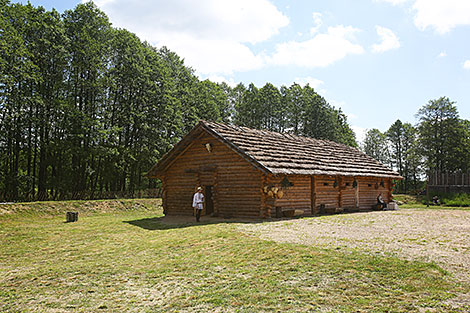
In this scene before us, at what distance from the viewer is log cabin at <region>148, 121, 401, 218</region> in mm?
17641

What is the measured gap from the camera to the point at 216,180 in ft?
63.0

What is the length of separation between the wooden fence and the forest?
70.2 ft

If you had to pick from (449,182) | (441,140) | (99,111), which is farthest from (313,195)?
(441,140)

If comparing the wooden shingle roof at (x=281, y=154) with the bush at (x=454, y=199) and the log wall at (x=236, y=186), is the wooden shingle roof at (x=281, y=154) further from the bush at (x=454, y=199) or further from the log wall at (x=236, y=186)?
the bush at (x=454, y=199)

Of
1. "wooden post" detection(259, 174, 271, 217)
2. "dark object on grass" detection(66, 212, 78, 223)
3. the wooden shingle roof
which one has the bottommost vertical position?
"dark object on grass" detection(66, 212, 78, 223)

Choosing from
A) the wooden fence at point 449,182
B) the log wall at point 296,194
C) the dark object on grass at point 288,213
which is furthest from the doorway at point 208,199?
the wooden fence at point 449,182

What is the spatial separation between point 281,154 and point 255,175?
301 cm

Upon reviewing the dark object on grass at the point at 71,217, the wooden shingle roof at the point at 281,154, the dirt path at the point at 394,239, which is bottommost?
the dark object on grass at the point at 71,217

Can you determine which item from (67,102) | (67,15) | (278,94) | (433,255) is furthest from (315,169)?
(278,94)

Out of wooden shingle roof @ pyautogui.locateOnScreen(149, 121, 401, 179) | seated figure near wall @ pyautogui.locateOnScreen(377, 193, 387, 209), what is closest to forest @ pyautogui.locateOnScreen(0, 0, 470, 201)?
wooden shingle roof @ pyautogui.locateOnScreen(149, 121, 401, 179)

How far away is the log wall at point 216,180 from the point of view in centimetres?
1783

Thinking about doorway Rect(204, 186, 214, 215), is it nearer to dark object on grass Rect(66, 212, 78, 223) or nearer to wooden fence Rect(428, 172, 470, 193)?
dark object on grass Rect(66, 212, 78, 223)

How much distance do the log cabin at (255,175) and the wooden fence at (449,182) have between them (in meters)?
11.1

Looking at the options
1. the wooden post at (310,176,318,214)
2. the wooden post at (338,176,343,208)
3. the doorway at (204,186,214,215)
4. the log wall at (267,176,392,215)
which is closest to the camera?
the log wall at (267,176,392,215)
